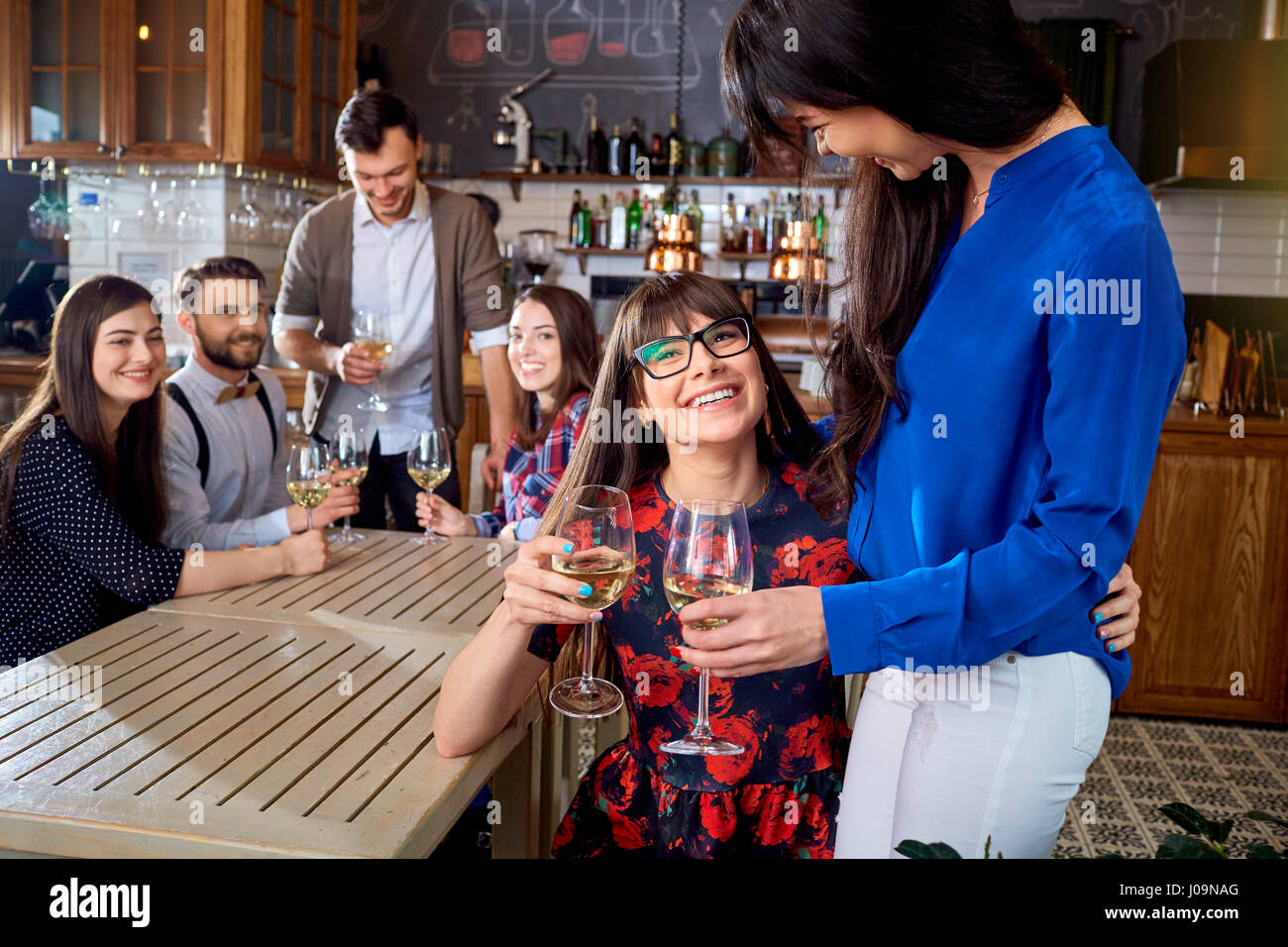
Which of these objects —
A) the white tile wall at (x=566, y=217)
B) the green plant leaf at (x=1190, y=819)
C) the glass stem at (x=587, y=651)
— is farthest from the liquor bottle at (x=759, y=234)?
the green plant leaf at (x=1190, y=819)

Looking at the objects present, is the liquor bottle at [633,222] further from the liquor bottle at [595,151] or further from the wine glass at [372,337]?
the wine glass at [372,337]

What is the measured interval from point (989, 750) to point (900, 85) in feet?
2.04

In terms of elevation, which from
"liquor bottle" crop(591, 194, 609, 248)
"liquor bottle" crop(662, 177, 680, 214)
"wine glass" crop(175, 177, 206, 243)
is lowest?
"wine glass" crop(175, 177, 206, 243)

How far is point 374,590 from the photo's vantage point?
77.5 inches

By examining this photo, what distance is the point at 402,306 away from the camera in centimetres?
329

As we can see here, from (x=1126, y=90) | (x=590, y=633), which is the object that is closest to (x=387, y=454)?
(x=590, y=633)

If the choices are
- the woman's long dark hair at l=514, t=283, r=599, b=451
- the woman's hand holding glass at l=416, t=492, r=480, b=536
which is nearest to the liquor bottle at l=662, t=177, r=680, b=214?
the woman's long dark hair at l=514, t=283, r=599, b=451

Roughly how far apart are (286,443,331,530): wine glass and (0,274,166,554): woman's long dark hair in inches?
11.4

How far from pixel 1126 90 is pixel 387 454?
4.18 m

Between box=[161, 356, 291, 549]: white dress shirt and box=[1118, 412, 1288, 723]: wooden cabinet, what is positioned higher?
box=[161, 356, 291, 549]: white dress shirt

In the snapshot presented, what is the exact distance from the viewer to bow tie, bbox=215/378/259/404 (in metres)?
2.67

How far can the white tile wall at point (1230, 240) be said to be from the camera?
5.06 m

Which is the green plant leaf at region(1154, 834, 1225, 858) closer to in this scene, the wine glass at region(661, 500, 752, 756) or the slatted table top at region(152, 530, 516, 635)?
the wine glass at region(661, 500, 752, 756)

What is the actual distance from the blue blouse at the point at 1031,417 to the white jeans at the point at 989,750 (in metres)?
0.04
